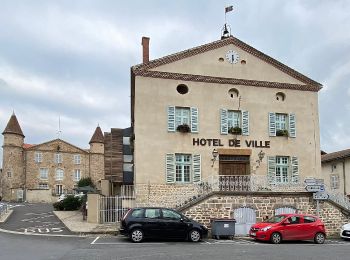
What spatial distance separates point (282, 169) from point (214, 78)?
20.9 feet

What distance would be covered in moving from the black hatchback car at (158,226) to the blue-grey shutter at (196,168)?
6376 mm

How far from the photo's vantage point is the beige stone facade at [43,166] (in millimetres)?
65625

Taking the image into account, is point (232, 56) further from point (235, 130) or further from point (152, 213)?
point (152, 213)

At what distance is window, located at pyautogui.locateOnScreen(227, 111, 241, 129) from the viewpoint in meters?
26.0

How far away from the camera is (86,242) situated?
1694cm

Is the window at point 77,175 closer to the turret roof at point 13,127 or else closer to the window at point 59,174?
the window at point 59,174

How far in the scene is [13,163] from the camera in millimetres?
67000

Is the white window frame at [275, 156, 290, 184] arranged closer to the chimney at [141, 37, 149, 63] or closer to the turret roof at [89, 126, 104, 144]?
the chimney at [141, 37, 149, 63]

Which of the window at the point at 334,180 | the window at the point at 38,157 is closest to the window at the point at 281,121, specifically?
the window at the point at 334,180

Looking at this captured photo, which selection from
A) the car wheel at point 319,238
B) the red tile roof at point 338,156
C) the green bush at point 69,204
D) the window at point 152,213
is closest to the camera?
the window at point 152,213

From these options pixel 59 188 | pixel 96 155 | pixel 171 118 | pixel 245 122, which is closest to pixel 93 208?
pixel 171 118

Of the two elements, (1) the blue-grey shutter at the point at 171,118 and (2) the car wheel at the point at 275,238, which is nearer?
(2) the car wheel at the point at 275,238

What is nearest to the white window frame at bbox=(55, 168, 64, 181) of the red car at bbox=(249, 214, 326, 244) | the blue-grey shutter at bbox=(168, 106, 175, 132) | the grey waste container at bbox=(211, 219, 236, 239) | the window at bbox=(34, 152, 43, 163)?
the window at bbox=(34, 152, 43, 163)

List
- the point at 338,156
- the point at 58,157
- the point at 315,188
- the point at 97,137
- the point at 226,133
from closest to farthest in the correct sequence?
the point at 315,188
the point at 226,133
the point at 338,156
the point at 58,157
the point at 97,137
